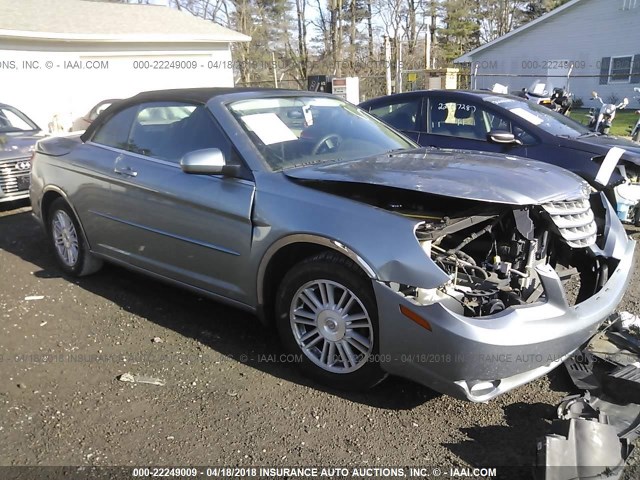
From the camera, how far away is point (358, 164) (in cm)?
356

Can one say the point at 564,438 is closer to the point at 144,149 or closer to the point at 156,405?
the point at 156,405

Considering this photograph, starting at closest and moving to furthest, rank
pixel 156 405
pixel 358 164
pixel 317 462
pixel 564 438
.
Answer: pixel 564 438, pixel 317 462, pixel 156 405, pixel 358 164

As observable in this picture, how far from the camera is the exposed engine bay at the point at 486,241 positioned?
2922 mm

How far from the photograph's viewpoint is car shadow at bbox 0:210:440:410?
10.7 ft

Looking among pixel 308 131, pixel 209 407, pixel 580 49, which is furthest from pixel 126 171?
pixel 580 49

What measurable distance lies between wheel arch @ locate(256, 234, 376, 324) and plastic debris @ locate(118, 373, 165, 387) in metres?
0.73

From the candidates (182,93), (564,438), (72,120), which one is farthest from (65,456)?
(72,120)

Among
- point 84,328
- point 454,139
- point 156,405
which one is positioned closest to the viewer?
point 156,405

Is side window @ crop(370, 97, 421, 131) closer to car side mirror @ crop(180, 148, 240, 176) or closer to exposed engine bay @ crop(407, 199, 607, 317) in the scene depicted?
exposed engine bay @ crop(407, 199, 607, 317)

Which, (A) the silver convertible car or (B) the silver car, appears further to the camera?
(B) the silver car

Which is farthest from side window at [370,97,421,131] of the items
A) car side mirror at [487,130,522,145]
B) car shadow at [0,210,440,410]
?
car shadow at [0,210,440,410]

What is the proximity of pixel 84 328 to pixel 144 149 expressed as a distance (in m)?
1.41

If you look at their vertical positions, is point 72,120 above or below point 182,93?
below

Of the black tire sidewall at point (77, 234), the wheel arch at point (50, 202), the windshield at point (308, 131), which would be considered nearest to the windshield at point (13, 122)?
the wheel arch at point (50, 202)
